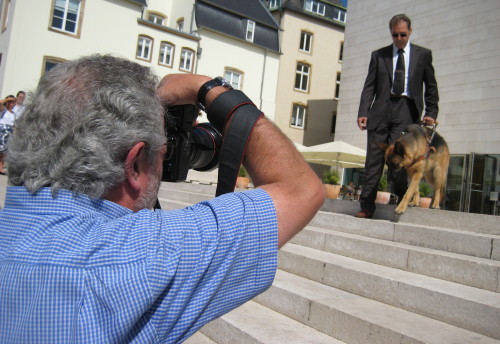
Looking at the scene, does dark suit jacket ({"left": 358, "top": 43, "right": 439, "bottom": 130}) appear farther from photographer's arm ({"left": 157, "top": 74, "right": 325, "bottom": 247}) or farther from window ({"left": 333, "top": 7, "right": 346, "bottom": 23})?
window ({"left": 333, "top": 7, "right": 346, "bottom": 23})

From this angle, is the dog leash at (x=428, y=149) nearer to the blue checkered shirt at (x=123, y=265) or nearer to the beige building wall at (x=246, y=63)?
the blue checkered shirt at (x=123, y=265)

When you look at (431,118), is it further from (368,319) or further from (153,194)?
(153,194)

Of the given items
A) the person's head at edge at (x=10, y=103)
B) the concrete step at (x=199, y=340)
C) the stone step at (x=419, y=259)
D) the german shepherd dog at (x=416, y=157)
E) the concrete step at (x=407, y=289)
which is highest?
the person's head at edge at (x=10, y=103)

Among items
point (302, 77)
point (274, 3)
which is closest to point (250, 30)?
point (302, 77)

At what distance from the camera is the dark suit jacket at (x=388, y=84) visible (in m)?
5.61

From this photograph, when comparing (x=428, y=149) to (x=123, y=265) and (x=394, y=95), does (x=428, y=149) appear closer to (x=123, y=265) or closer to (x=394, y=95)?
(x=394, y=95)

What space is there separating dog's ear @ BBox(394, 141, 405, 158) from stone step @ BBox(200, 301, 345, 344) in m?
2.87

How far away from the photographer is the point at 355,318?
2959mm

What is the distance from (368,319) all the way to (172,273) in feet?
7.69

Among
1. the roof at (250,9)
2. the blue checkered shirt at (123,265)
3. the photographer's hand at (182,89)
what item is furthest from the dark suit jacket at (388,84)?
the roof at (250,9)

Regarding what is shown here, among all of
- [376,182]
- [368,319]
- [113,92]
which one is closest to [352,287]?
[368,319]

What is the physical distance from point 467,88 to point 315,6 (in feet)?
72.9

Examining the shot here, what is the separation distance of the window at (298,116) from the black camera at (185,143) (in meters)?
30.3

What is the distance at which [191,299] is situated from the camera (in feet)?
3.20
